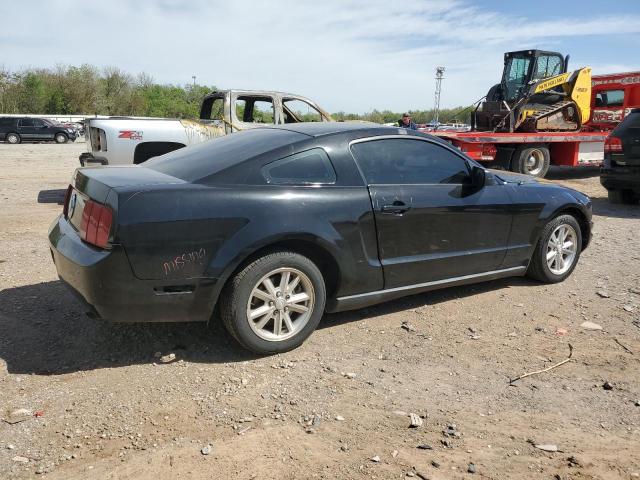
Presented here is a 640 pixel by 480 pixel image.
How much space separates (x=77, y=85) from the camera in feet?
180

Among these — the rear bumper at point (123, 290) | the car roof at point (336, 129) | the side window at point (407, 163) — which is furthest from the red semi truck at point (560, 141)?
the rear bumper at point (123, 290)

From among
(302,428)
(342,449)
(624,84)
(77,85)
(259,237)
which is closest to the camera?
(342,449)

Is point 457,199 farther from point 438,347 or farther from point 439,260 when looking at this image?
point 438,347

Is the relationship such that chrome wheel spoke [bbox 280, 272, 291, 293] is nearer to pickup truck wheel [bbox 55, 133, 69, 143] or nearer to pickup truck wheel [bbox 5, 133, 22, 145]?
pickup truck wheel [bbox 5, 133, 22, 145]

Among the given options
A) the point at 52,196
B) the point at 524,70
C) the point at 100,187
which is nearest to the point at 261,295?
the point at 100,187

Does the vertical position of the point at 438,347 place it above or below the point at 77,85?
below

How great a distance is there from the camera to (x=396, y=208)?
4258mm

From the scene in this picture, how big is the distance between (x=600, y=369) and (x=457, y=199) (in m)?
1.64

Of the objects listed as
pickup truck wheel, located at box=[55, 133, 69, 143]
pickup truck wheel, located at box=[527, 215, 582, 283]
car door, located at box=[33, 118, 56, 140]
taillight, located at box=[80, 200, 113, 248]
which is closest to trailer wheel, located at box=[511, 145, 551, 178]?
pickup truck wheel, located at box=[527, 215, 582, 283]

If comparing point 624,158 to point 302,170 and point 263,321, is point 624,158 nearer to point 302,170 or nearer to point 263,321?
point 302,170

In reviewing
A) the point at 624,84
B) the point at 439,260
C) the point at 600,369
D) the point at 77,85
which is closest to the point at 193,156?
the point at 439,260

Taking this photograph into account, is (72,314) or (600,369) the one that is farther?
(72,314)

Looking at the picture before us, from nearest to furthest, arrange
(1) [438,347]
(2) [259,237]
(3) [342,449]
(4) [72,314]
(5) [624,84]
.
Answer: (3) [342,449], (2) [259,237], (1) [438,347], (4) [72,314], (5) [624,84]

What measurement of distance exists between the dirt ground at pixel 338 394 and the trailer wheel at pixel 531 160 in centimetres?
961
